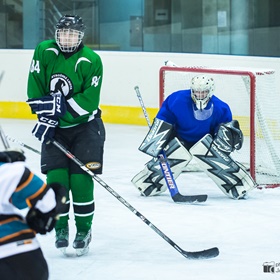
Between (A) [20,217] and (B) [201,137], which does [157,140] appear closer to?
(B) [201,137]

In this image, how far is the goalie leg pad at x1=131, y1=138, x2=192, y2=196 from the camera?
5.55 meters

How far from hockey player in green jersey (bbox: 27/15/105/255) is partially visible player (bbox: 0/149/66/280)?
160cm

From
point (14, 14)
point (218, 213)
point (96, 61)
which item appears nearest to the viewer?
point (96, 61)

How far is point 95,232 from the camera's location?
15.4 ft

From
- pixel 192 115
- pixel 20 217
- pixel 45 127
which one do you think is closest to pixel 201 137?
pixel 192 115

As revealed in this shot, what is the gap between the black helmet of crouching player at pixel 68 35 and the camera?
4.09 m

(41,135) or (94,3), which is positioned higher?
(94,3)

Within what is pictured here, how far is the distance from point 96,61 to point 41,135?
1.20 feet

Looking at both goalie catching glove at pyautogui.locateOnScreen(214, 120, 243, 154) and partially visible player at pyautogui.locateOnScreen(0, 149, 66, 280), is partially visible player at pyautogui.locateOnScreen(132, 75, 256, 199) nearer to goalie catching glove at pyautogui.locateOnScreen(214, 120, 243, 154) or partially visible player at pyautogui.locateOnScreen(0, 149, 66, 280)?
goalie catching glove at pyautogui.locateOnScreen(214, 120, 243, 154)

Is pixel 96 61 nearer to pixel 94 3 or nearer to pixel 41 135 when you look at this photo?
pixel 41 135

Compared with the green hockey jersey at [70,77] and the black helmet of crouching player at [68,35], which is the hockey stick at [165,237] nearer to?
the green hockey jersey at [70,77]

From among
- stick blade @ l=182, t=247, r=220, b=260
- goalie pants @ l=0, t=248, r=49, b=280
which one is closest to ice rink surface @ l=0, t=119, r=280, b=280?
stick blade @ l=182, t=247, r=220, b=260

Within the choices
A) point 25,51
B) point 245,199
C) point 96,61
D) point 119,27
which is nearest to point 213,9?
point 119,27

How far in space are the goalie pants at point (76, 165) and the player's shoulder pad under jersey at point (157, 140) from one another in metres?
1.26
